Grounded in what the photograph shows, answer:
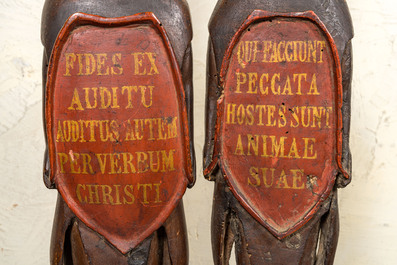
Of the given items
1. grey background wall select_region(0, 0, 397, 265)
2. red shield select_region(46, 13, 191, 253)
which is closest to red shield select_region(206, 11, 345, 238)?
red shield select_region(46, 13, 191, 253)

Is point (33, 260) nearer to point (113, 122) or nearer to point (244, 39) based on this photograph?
point (113, 122)

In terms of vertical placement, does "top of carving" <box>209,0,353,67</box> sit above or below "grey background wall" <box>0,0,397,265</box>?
above

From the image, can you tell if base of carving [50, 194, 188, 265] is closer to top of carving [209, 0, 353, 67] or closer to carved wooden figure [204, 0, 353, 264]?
carved wooden figure [204, 0, 353, 264]

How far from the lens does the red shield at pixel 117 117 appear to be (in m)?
1.30

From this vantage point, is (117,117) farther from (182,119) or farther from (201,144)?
(201,144)

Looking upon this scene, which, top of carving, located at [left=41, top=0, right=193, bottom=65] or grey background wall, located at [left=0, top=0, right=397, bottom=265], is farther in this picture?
grey background wall, located at [left=0, top=0, right=397, bottom=265]

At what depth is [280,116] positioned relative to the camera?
4.34ft

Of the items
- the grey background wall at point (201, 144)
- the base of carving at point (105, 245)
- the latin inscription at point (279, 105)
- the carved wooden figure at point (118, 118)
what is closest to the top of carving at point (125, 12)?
the carved wooden figure at point (118, 118)

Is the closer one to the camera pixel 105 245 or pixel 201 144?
pixel 105 245

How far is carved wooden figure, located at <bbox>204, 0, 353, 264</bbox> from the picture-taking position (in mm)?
1314

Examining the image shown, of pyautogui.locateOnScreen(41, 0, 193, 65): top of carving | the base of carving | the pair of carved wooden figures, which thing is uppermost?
pyautogui.locateOnScreen(41, 0, 193, 65): top of carving

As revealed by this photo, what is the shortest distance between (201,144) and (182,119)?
19.6 inches

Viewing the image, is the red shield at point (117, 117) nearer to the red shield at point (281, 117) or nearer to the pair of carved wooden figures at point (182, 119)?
the pair of carved wooden figures at point (182, 119)

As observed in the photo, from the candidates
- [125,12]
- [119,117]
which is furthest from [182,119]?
[125,12]
